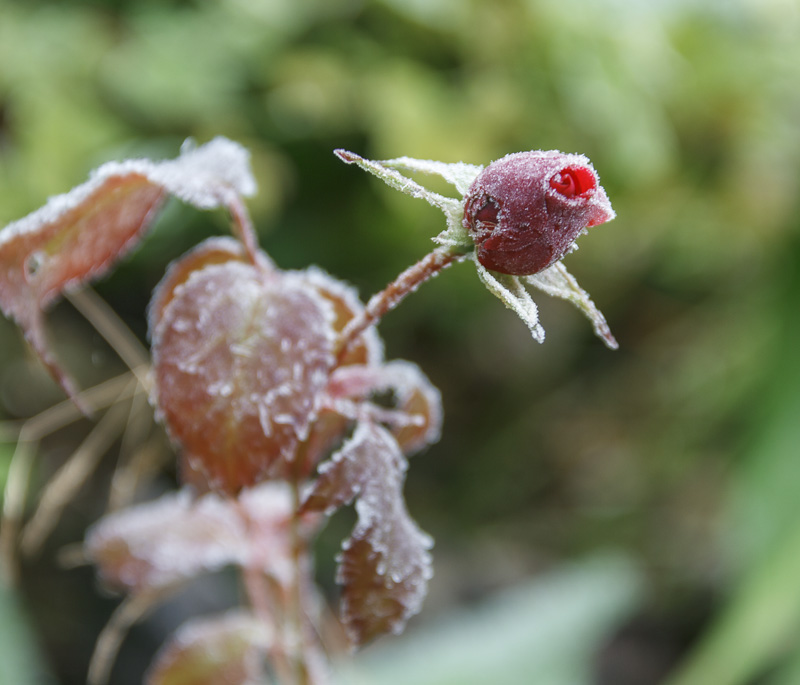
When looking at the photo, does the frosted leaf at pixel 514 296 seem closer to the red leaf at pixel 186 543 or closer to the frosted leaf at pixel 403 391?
the frosted leaf at pixel 403 391

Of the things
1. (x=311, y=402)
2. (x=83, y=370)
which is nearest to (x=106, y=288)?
(x=83, y=370)

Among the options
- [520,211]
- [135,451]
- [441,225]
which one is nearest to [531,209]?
[520,211]

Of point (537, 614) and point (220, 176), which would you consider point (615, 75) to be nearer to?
point (537, 614)

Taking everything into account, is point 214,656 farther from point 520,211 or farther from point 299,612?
point 520,211

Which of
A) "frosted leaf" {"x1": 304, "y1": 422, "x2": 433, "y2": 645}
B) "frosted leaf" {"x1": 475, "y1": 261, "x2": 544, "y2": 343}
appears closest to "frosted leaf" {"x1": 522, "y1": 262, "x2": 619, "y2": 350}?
"frosted leaf" {"x1": 475, "y1": 261, "x2": 544, "y2": 343}

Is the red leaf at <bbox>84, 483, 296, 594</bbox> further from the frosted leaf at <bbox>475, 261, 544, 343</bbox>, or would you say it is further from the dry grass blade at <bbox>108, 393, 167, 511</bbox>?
the frosted leaf at <bbox>475, 261, 544, 343</bbox>
